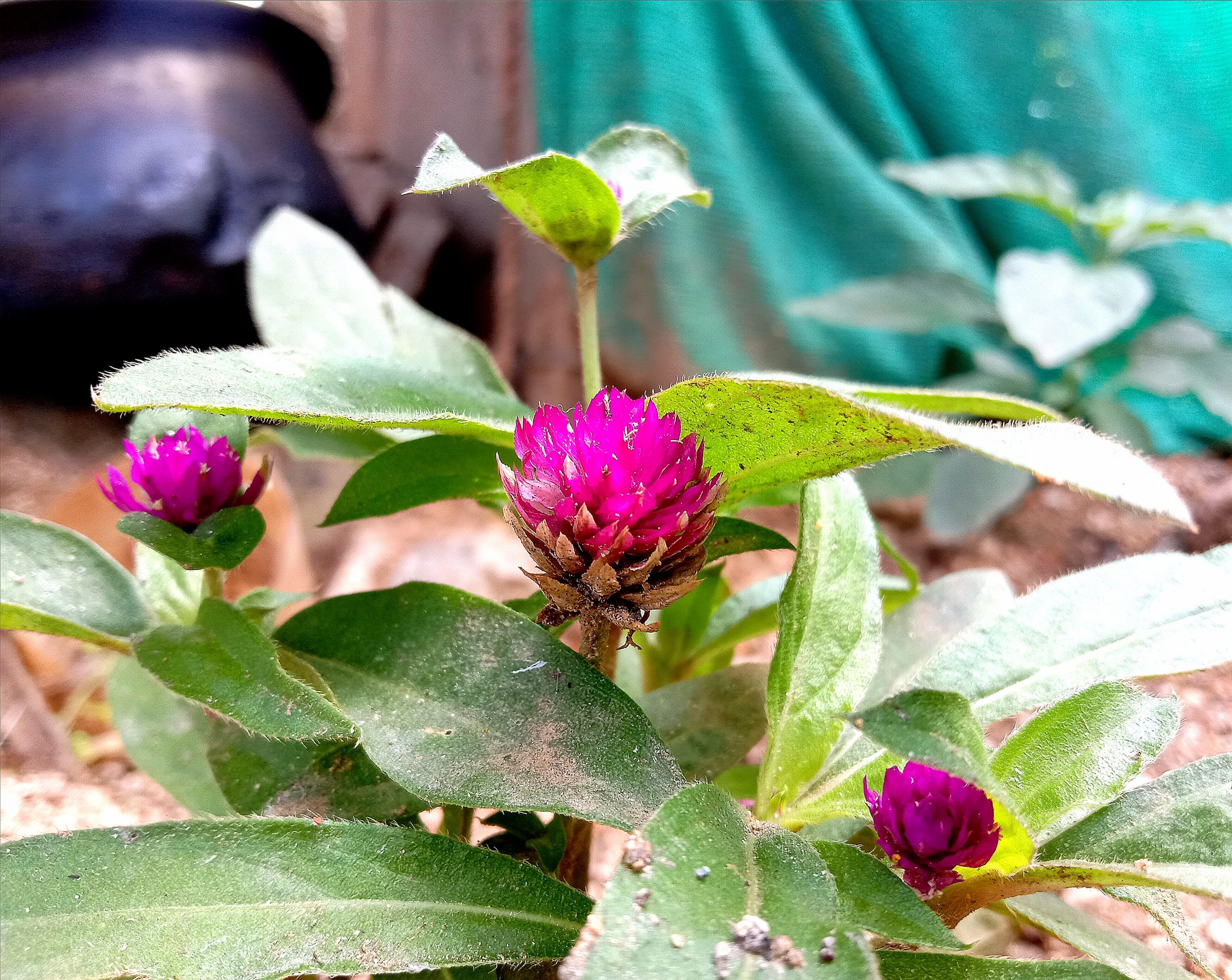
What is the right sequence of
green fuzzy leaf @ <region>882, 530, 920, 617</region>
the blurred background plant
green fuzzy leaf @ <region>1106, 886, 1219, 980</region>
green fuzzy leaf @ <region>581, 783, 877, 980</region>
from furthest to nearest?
the blurred background plant
green fuzzy leaf @ <region>882, 530, 920, 617</region>
green fuzzy leaf @ <region>1106, 886, 1219, 980</region>
green fuzzy leaf @ <region>581, 783, 877, 980</region>

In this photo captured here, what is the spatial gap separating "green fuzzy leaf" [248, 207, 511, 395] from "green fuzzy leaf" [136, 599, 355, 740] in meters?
0.27

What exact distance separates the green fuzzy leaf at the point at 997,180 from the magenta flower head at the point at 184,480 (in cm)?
126

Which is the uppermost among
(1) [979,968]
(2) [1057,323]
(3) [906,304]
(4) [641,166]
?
(4) [641,166]

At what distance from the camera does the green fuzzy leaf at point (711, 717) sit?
0.56 meters

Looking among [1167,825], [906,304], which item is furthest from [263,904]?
[906,304]

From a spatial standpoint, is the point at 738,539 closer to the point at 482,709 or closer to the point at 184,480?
the point at 482,709

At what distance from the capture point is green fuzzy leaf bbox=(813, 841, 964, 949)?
0.38m

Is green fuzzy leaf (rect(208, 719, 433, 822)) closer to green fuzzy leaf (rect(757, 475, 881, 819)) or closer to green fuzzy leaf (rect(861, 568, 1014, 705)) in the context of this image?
green fuzzy leaf (rect(757, 475, 881, 819))

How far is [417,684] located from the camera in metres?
0.46

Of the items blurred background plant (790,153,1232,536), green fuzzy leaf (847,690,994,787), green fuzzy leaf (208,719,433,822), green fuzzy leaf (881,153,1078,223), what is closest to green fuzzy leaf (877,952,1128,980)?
green fuzzy leaf (847,690,994,787)

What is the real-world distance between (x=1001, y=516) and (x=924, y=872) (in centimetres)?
144

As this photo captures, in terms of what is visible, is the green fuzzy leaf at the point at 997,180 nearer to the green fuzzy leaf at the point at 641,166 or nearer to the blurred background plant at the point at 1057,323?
the blurred background plant at the point at 1057,323

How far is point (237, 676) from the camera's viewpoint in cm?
45

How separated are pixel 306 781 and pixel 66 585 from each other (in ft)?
0.62
